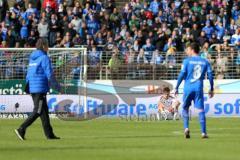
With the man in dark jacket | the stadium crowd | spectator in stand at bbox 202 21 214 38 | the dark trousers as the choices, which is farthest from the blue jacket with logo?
spectator in stand at bbox 202 21 214 38

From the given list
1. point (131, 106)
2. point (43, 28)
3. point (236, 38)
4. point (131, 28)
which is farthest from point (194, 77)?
point (131, 28)

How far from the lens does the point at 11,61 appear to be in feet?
103

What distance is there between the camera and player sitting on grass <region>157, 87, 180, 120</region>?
2953 cm

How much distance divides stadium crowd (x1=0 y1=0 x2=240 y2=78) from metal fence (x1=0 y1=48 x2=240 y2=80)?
0.04 metres

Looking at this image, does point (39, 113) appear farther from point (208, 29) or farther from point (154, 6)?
point (154, 6)

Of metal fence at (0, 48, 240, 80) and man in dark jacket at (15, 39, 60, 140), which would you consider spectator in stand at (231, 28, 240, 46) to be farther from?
man in dark jacket at (15, 39, 60, 140)

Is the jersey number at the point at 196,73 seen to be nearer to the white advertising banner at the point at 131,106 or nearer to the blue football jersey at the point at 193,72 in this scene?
the blue football jersey at the point at 193,72

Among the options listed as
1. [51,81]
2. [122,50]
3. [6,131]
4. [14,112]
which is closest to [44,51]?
[51,81]

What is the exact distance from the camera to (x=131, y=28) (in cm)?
3691

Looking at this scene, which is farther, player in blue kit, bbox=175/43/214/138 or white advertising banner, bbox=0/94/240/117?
white advertising banner, bbox=0/94/240/117

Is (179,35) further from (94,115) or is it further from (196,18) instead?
(94,115)

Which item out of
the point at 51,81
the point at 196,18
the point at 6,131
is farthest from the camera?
the point at 196,18

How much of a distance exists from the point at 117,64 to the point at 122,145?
1602 cm

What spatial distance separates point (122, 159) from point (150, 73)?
18843 millimetres
